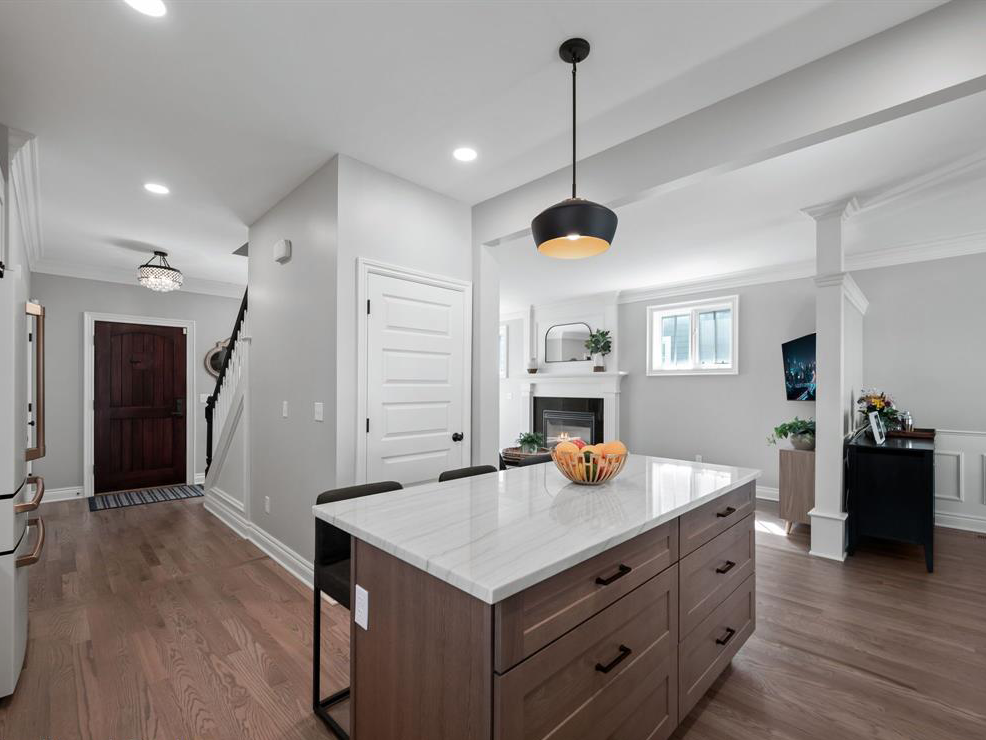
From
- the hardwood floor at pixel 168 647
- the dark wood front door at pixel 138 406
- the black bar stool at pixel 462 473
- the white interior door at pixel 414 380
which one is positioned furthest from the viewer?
the dark wood front door at pixel 138 406

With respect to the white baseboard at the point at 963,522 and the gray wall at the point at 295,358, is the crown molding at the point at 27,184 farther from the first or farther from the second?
the white baseboard at the point at 963,522

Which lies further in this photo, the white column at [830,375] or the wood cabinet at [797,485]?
the wood cabinet at [797,485]

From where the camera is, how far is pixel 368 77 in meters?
A: 2.17

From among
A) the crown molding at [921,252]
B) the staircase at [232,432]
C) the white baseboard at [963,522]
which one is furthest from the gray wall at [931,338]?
the staircase at [232,432]

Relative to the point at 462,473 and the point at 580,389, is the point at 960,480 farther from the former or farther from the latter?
the point at 462,473

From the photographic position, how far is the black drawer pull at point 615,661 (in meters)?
1.24

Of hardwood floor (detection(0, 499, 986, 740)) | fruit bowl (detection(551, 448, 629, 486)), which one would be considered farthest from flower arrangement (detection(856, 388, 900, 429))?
fruit bowl (detection(551, 448, 629, 486))

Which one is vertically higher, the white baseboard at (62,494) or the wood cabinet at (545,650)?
the wood cabinet at (545,650)

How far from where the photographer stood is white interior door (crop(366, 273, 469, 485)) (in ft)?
9.84

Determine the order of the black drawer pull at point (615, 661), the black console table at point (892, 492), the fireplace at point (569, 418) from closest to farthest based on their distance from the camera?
1. the black drawer pull at point (615, 661)
2. the black console table at point (892, 492)
3. the fireplace at point (569, 418)

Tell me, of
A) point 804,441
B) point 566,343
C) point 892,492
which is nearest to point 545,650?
point 892,492

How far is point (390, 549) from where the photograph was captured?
4.01ft

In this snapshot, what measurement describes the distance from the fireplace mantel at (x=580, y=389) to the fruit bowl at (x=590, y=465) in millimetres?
4732

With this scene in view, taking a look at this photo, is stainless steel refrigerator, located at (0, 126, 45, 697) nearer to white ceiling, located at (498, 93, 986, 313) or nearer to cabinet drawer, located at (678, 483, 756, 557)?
cabinet drawer, located at (678, 483, 756, 557)
